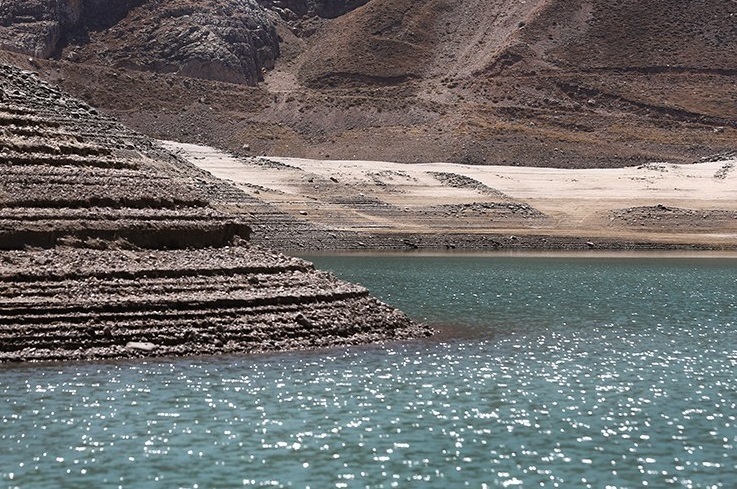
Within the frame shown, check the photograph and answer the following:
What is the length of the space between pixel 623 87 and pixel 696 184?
53.0 meters

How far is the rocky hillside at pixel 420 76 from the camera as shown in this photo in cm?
14950

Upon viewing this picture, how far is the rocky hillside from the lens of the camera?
490 ft

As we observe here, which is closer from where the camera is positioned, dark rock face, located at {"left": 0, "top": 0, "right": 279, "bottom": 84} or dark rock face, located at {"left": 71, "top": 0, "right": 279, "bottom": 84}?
dark rock face, located at {"left": 71, "top": 0, "right": 279, "bottom": 84}

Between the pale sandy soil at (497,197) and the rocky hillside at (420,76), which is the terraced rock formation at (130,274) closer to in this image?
the pale sandy soil at (497,197)

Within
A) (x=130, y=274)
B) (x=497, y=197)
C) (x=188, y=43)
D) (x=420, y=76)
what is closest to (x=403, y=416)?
(x=130, y=274)

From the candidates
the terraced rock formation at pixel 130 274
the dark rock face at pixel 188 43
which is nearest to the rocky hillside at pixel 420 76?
the dark rock face at pixel 188 43

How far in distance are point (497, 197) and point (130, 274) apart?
78.4 m

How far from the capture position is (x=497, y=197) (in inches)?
4427

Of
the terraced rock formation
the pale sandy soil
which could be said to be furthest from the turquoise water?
the pale sandy soil

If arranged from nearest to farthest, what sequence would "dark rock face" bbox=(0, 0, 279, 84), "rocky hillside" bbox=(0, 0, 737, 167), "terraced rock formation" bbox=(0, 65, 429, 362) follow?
"terraced rock formation" bbox=(0, 65, 429, 362)
"rocky hillside" bbox=(0, 0, 737, 167)
"dark rock face" bbox=(0, 0, 279, 84)

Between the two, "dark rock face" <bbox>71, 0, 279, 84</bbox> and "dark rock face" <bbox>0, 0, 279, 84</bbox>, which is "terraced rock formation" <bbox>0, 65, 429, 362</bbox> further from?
"dark rock face" <bbox>0, 0, 279, 84</bbox>

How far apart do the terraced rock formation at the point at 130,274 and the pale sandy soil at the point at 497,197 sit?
59.7 meters

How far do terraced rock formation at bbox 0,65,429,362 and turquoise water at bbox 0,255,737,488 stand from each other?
1.02 metres

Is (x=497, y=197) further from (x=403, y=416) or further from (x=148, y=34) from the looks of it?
(x=403, y=416)
